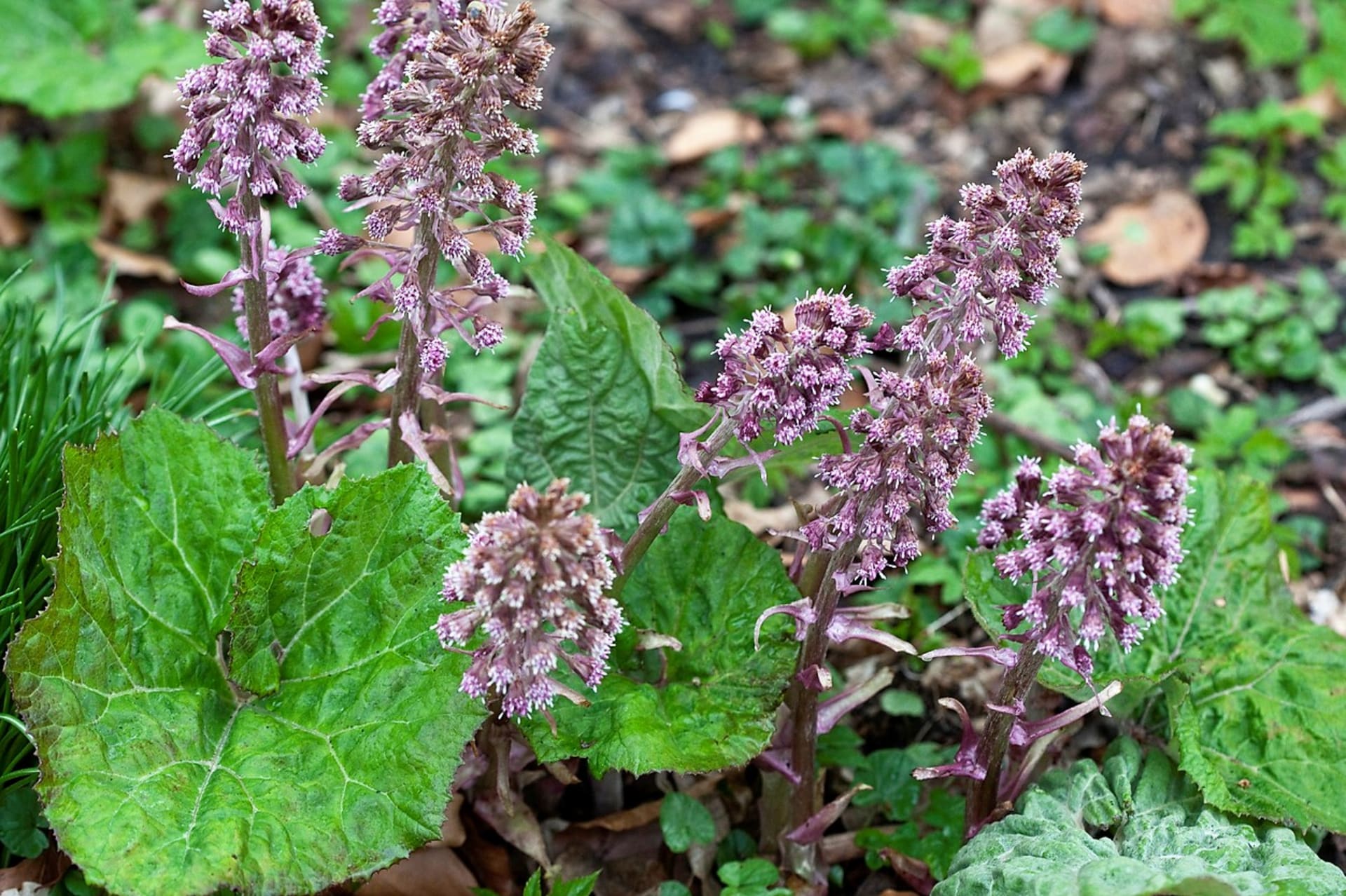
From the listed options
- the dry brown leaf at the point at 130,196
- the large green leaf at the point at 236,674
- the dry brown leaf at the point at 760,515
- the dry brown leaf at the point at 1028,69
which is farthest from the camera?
the dry brown leaf at the point at 1028,69

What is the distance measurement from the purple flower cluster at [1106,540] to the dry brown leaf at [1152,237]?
3467mm

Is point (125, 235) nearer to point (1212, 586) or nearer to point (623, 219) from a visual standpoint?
point (623, 219)

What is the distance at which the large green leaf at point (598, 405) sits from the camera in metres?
3.46

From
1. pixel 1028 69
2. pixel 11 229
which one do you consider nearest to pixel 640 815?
pixel 11 229

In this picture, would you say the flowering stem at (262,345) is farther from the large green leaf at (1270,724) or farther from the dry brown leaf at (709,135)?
the dry brown leaf at (709,135)

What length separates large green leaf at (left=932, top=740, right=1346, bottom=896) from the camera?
2.56 meters

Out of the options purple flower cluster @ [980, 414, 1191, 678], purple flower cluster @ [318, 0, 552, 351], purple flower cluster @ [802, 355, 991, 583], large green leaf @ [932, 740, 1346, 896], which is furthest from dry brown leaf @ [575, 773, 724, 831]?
purple flower cluster @ [318, 0, 552, 351]

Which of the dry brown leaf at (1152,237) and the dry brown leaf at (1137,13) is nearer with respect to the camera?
the dry brown leaf at (1152,237)

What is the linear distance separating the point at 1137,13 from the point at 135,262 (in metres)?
5.17

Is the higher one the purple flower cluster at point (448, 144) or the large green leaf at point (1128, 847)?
the purple flower cluster at point (448, 144)

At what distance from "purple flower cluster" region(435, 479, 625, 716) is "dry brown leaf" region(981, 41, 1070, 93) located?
4915mm

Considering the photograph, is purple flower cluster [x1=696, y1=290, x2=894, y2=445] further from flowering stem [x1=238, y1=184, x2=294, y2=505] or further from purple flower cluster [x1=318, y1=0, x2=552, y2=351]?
flowering stem [x1=238, y1=184, x2=294, y2=505]

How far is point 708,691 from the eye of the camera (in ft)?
10.0

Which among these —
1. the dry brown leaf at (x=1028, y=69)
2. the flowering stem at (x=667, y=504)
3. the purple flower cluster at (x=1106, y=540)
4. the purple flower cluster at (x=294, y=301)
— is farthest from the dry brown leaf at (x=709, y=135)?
the purple flower cluster at (x=1106, y=540)
